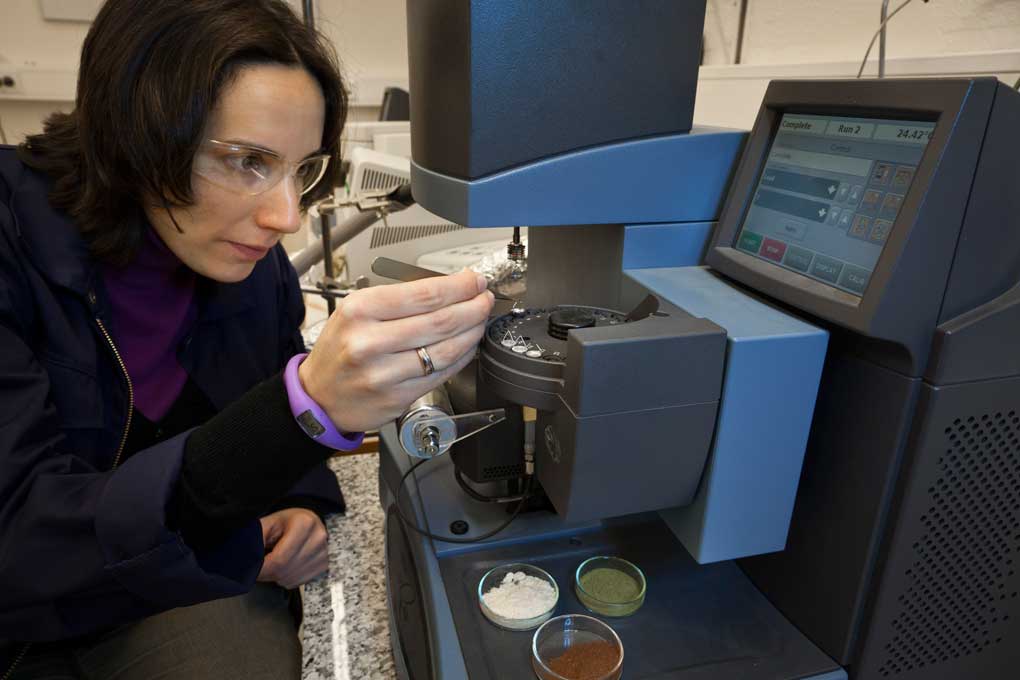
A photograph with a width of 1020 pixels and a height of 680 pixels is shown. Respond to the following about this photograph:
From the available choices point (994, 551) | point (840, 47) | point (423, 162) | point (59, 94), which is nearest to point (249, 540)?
point (423, 162)

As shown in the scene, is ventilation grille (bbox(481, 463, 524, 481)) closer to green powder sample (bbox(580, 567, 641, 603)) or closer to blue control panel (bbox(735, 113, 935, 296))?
green powder sample (bbox(580, 567, 641, 603))

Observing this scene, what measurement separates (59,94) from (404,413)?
3.40m

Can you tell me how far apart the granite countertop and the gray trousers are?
6cm

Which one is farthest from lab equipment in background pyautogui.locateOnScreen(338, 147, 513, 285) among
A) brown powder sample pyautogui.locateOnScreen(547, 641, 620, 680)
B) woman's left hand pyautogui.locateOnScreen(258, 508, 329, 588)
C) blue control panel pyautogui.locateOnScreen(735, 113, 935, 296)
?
brown powder sample pyautogui.locateOnScreen(547, 641, 620, 680)

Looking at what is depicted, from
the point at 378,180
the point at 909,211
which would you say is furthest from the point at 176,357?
the point at 909,211

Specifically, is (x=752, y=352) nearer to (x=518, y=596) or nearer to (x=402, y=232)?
(x=518, y=596)

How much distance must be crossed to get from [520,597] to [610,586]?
0.09 metres

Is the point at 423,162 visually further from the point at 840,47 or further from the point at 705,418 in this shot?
the point at 840,47

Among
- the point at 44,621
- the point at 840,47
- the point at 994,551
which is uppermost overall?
the point at 840,47

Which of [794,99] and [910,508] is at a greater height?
[794,99]

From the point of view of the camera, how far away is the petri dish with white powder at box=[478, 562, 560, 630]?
0.55 m

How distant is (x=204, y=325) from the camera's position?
0.96m

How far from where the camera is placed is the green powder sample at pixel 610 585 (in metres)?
0.58

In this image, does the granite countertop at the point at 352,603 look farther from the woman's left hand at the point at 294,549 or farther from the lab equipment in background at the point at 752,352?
the lab equipment in background at the point at 752,352
